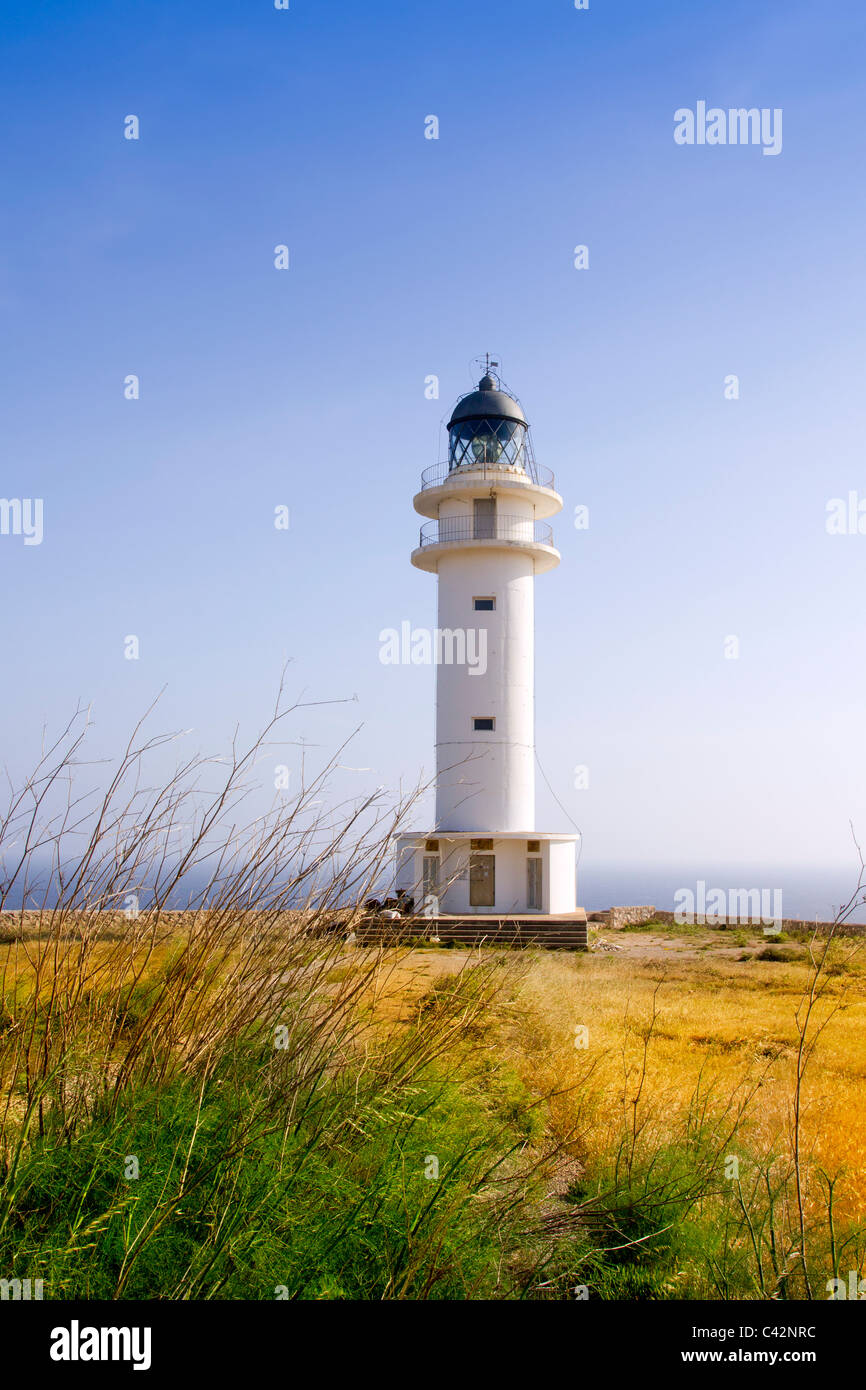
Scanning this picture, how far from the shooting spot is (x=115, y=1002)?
3625 millimetres

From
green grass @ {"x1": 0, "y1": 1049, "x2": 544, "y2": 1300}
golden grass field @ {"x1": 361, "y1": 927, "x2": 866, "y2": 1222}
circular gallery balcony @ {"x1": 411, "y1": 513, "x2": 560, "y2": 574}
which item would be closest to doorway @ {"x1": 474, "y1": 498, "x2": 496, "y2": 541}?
circular gallery balcony @ {"x1": 411, "y1": 513, "x2": 560, "y2": 574}

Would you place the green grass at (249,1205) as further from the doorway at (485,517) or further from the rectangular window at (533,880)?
the doorway at (485,517)

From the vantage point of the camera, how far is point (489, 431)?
992 inches

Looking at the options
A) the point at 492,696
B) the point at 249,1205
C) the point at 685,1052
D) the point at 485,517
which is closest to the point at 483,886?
the point at 492,696

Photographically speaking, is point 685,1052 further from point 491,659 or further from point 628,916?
point 628,916

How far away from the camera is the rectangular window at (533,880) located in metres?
22.9

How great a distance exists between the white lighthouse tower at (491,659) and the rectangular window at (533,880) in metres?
0.02

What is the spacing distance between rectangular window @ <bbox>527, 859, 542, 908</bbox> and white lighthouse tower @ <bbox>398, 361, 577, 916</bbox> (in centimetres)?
2

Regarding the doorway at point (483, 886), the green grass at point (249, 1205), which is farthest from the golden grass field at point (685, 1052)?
the doorway at point (483, 886)

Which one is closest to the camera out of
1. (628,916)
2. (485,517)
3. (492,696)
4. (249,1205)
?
(249,1205)

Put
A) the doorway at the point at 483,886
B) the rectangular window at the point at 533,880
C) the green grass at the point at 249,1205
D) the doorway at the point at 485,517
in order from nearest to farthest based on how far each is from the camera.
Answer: the green grass at the point at 249,1205 → the doorway at the point at 483,886 → the rectangular window at the point at 533,880 → the doorway at the point at 485,517

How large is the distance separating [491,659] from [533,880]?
17.9 feet

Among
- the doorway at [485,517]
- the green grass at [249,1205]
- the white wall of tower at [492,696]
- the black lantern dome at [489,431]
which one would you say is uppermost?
the black lantern dome at [489,431]
